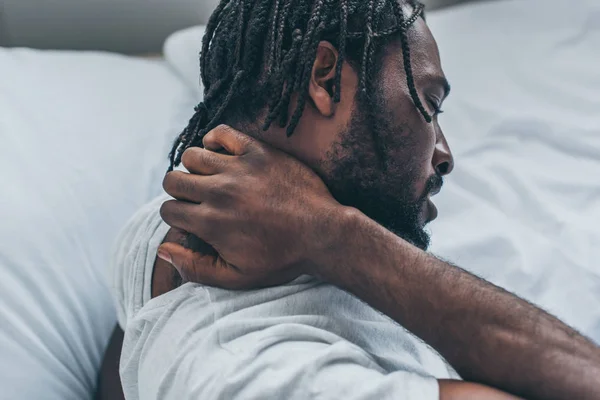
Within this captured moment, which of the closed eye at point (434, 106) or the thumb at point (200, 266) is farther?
the closed eye at point (434, 106)

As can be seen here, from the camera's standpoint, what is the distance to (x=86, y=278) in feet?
3.69

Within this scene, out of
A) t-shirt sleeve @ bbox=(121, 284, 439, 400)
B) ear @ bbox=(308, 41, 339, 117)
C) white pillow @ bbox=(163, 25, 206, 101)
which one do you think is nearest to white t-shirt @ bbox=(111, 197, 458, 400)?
t-shirt sleeve @ bbox=(121, 284, 439, 400)

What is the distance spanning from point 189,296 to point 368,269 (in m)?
0.24

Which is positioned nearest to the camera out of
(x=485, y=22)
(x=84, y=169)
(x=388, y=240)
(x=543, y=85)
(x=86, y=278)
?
(x=388, y=240)

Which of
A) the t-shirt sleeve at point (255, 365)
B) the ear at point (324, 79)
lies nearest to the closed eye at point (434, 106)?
the ear at point (324, 79)

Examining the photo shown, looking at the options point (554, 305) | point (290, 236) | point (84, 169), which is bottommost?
point (554, 305)

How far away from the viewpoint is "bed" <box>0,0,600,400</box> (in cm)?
105

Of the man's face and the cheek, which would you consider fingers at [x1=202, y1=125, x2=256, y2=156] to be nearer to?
the man's face

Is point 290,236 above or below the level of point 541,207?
above

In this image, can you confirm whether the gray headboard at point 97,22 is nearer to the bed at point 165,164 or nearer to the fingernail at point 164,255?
the bed at point 165,164

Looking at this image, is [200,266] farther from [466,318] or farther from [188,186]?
[466,318]

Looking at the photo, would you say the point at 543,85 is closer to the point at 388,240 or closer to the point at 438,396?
the point at 388,240

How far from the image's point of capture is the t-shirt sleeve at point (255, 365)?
66cm

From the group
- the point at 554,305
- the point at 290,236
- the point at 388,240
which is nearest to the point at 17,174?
the point at 290,236
